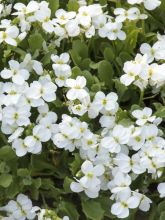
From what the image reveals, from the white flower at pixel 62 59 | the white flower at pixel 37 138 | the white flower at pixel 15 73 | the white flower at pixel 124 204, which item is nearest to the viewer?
the white flower at pixel 124 204

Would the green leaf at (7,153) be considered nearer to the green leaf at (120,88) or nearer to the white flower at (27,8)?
the green leaf at (120,88)

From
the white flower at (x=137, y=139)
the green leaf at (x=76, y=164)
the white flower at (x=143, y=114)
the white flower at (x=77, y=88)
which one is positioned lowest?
the green leaf at (x=76, y=164)

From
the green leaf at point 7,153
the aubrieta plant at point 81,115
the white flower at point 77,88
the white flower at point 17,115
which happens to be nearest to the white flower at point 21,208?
the aubrieta plant at point 81,115

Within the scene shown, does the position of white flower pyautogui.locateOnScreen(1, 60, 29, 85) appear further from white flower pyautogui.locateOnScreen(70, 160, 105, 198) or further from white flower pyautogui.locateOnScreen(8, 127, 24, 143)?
white flower pyautogui.locateOnScreen(70, 160, 105, 198)

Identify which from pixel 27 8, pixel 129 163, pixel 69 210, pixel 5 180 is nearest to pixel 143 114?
pixel 129 163

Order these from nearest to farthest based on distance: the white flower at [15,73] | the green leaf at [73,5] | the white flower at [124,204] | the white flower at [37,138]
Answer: the white flower at [124,204] → the white flower at [37,138] → the white flower at [15,73] → the green leaf at [73,5]

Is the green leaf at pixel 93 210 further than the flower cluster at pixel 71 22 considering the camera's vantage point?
No

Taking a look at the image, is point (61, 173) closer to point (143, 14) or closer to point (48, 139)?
point (48, 139)
